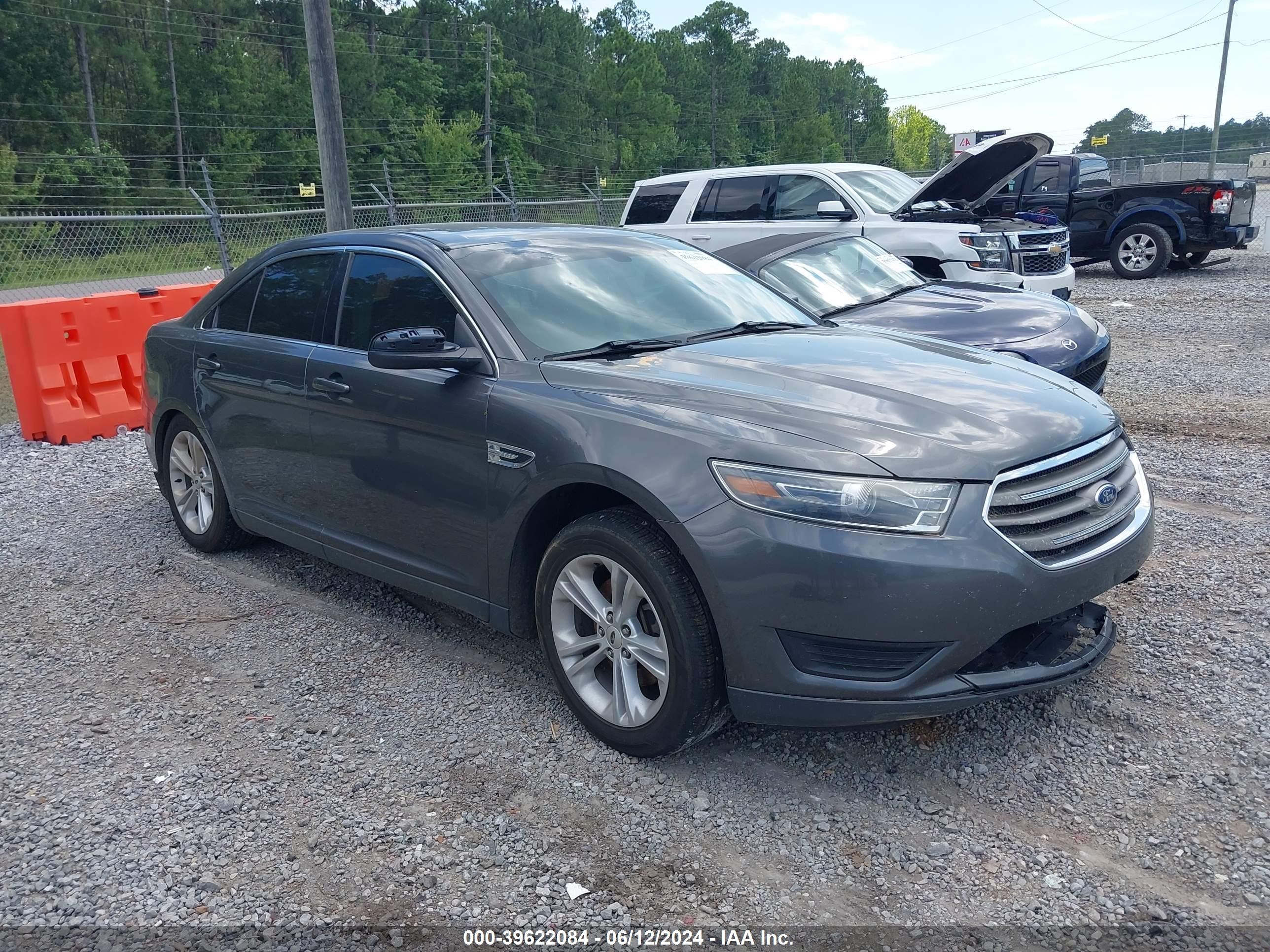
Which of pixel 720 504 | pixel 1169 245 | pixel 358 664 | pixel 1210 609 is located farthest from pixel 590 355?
pixel 1169 245

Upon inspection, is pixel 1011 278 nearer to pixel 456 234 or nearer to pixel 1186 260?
pixel 456 234

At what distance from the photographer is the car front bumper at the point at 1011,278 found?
10125mm

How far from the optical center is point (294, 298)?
473cm

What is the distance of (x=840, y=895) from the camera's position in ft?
8.86

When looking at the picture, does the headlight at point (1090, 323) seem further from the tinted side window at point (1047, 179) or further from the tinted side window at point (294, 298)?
the tinted side window at point (1047, 179)

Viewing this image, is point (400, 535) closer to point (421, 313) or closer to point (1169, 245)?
point (421, 313)

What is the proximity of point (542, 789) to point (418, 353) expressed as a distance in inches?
60.2

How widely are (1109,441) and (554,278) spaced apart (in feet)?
6.84

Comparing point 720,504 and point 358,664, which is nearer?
point 720,504

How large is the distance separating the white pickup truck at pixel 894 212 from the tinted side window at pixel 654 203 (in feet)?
0.04

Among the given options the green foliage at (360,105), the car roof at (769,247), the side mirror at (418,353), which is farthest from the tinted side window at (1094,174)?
the side mirror at (418,353)

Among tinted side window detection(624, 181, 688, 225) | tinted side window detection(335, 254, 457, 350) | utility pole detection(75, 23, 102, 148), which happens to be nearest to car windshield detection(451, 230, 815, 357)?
tinted side window detection(335, 254, 457, 350)

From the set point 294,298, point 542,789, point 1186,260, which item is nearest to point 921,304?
point 294,298

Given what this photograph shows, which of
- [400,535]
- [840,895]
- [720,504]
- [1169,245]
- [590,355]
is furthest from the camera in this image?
[1169,245]
